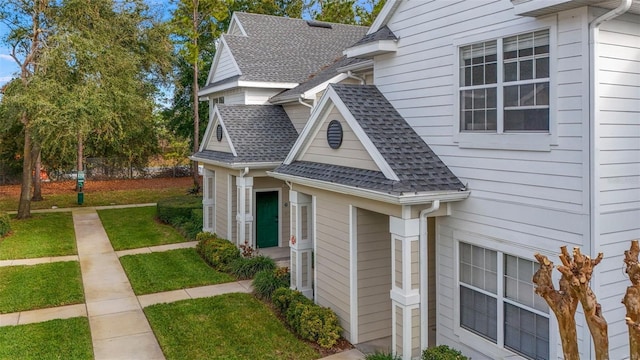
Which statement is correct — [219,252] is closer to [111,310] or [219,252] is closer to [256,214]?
[256,214]

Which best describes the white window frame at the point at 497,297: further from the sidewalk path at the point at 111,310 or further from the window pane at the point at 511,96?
the sidewalk path at the point at 111,310

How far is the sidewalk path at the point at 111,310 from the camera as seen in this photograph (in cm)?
849

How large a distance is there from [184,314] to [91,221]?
13.2 m

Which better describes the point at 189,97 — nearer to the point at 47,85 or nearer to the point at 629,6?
the point at 47,85

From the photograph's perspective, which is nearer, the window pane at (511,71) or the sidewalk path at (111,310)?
the window pane at (511,71)

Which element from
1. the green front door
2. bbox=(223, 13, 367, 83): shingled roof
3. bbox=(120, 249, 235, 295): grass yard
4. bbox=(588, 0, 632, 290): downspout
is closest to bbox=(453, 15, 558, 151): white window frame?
bbox=(588, 0, 632, 290): downspout

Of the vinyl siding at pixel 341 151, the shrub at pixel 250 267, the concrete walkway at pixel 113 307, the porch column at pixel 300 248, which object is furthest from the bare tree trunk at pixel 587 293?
the shrub at pixel 250 267

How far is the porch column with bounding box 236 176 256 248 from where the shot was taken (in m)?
14.2

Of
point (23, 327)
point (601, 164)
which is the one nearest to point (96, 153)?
point (23, 327)

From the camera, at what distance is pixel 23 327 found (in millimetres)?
9359

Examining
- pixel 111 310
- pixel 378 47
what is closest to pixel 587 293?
pixel 378 47

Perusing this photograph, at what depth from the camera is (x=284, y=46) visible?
2000cm

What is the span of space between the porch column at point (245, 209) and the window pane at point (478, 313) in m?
8.02

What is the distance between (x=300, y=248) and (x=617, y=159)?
6.67 m
